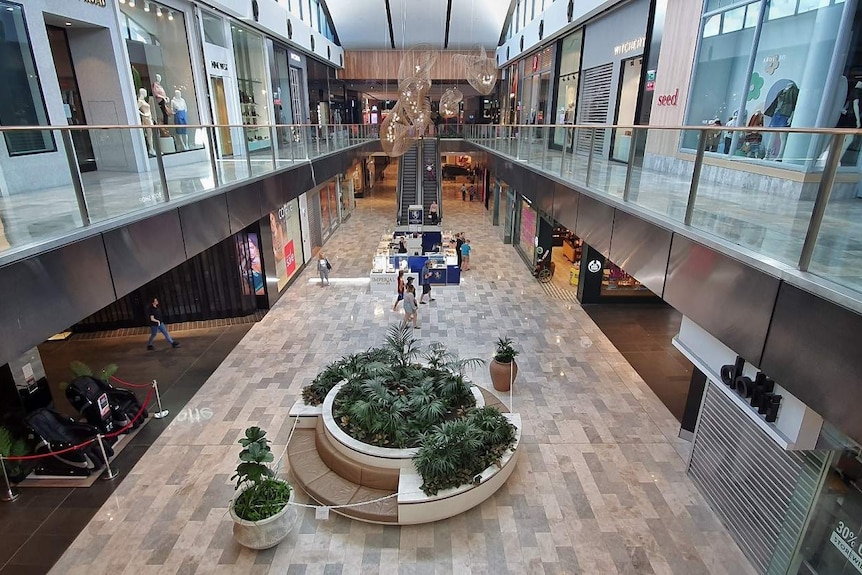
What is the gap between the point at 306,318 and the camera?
12.3m

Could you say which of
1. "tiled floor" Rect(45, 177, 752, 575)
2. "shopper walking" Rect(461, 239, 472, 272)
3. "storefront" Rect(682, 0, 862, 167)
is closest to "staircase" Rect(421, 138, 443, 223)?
"shopper walking" Rect(461, 239, 472, 272)

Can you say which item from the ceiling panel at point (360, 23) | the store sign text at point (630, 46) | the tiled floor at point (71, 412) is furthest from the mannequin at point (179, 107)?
→ the ceiling panel at point (360, 23)

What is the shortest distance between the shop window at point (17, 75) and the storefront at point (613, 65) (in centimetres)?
1348

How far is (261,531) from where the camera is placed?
5.40 metres

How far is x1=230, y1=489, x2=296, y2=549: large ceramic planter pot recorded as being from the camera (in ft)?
17.6

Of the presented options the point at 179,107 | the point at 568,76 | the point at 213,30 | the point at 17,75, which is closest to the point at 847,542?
the point at 17,75

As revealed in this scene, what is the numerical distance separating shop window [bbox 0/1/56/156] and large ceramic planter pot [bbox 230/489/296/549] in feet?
25.5

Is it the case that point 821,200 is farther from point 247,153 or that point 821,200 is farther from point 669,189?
point 247,153

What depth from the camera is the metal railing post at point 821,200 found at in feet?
11.1

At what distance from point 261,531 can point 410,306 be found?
21.6 feet

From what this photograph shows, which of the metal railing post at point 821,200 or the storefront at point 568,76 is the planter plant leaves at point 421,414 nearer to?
the metal railing post at point 821,200

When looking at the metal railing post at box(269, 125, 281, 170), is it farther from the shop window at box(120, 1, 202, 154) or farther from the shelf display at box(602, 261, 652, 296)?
the shelf display at box(602, 261, 652, 296)

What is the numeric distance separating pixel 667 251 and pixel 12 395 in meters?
10.0

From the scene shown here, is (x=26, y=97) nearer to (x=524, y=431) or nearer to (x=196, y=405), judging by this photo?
(x=196, y=405)
